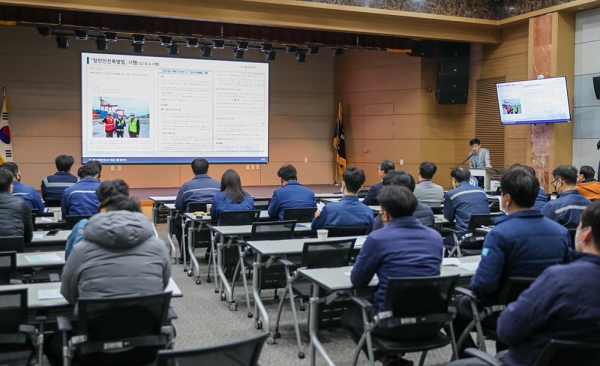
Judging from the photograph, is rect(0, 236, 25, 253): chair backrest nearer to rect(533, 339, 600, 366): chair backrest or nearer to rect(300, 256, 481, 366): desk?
rect(300, 256, 481, 366): desk

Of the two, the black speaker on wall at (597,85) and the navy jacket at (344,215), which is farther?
the black speaker on wall at (597,85)

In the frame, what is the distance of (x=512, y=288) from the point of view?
283 cm

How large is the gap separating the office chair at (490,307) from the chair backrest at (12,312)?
2.11 m

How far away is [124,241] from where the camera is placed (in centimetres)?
253

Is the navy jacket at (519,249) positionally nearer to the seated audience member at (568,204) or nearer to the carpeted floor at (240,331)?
the carpeted floor at (240,331)

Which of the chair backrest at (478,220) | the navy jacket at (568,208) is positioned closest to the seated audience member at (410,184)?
the chair backrest at (478,220)

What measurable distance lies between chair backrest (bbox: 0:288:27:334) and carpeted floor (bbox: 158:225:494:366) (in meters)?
1.62

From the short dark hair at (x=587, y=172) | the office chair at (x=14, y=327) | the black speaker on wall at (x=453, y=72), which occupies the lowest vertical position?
the office chair at (x=14, y=327)

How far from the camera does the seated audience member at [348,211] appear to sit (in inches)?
178

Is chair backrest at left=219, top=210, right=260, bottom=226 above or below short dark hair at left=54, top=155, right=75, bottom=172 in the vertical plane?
below

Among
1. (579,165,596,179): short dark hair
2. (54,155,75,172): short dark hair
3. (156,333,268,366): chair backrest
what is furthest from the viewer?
(54,155,75,172): short dark hair

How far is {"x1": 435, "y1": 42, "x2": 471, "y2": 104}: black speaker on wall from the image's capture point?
11.4 meters

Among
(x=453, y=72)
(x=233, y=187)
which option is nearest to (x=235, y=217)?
(x=233, y=187)

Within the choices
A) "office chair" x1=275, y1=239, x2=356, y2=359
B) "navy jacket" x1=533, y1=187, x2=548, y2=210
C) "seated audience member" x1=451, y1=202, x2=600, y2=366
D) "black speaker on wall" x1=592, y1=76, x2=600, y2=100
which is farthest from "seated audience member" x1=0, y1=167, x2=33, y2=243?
"black speaker on wall" x1=592, y1=76, x2=600, y2=100
